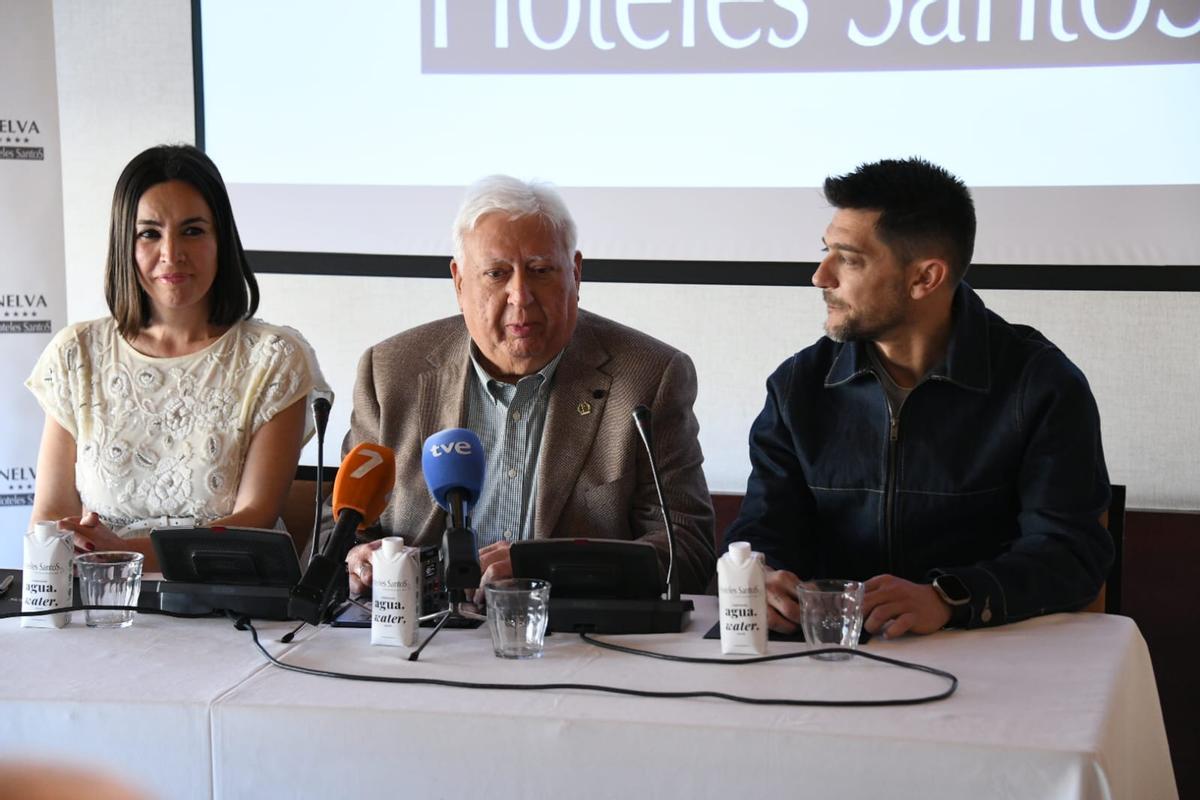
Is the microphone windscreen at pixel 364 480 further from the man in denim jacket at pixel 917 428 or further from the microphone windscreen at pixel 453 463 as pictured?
the man in denim jacket at pixel 917 428

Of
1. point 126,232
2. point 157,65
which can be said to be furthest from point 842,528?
point 157,65

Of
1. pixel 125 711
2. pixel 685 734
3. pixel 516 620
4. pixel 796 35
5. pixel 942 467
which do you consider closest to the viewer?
pixel 685 734

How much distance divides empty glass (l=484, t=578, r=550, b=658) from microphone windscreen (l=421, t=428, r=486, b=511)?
7.2 inches

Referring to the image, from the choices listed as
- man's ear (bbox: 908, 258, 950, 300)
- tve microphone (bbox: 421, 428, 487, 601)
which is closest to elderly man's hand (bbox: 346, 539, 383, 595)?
tve microphone (bbox: 421, 428, 487, 601)

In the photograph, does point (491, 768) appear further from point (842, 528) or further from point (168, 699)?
point (842, 528)

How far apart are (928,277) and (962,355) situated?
179 mm

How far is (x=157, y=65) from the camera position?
4203 mm

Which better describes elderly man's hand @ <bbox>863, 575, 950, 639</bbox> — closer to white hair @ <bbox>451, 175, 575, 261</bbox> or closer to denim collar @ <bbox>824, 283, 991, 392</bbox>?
denim collar @ <bbox>824, 283, 991, 392</bbox>

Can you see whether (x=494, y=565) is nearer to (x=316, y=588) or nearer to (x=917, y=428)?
(x=316, y=588)

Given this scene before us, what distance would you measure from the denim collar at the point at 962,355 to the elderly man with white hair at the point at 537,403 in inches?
14.6

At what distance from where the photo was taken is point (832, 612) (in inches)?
70.4

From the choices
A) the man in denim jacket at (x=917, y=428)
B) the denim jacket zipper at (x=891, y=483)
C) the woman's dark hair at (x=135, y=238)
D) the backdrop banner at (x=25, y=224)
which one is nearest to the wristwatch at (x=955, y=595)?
the man in denim jacket at (x=917, y=428)

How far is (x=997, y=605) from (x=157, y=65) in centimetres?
335

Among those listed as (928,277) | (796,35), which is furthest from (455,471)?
(796,35)
